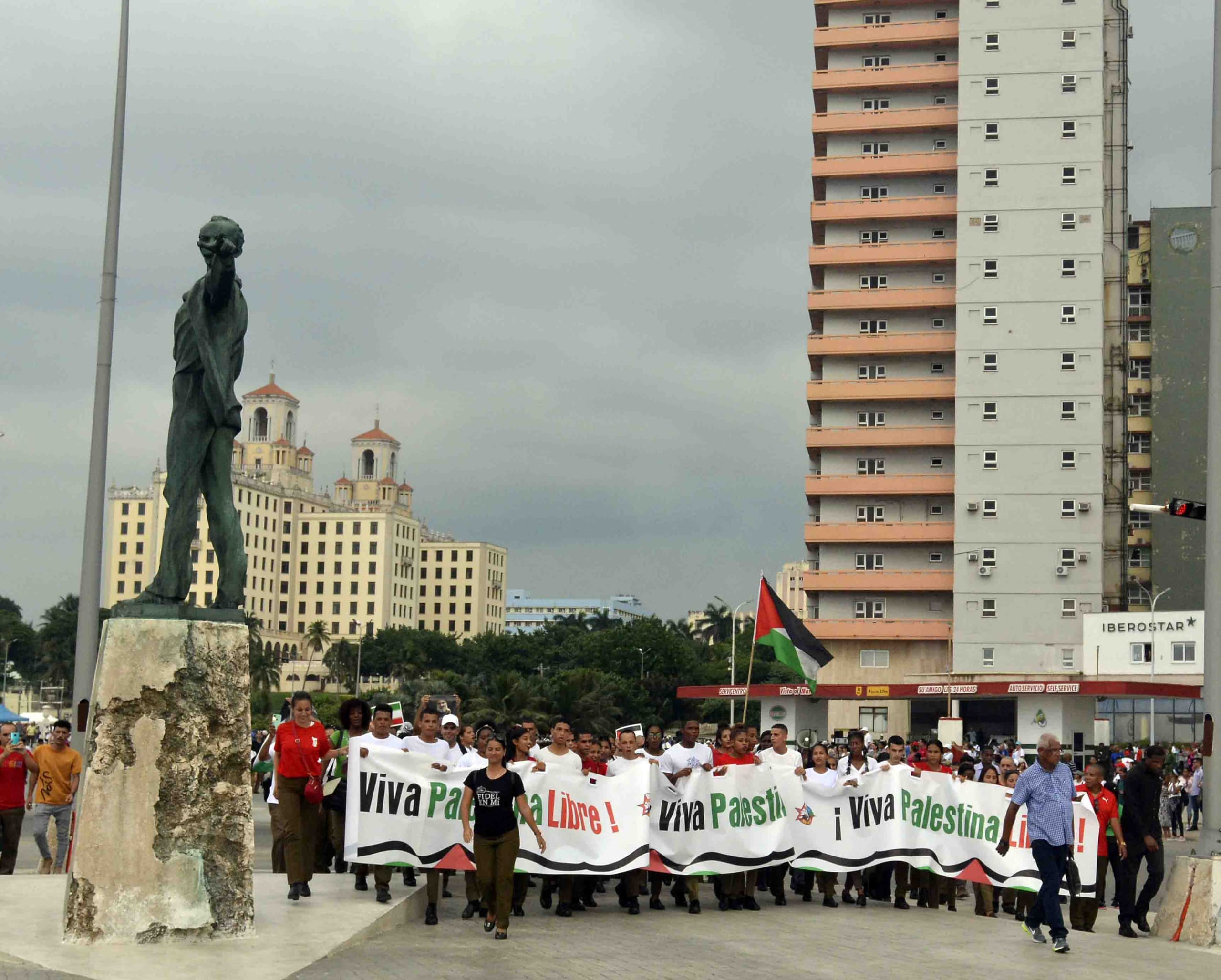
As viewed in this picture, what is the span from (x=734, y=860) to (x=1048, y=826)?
358 cm

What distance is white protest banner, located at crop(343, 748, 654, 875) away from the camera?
46.7 ft

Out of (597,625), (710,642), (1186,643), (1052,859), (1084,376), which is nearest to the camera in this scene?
(1052,859)

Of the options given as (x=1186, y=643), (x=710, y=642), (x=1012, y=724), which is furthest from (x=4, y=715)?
(x=710, y=642)

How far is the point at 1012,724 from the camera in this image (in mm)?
76375

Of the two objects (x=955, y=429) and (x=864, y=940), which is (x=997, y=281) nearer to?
(x=955, y=429)

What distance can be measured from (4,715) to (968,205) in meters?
53.0

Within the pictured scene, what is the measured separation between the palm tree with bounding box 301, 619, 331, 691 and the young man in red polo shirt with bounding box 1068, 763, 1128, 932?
159 metres

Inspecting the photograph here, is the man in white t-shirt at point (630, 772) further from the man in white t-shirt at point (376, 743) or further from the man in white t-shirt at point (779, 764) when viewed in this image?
the man in white t-shirt at point (376, 743)

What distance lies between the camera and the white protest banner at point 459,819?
14.2 metres

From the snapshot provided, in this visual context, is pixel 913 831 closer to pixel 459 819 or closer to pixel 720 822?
pixel 720 822

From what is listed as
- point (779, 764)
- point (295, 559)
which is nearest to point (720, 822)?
point (779, 764)

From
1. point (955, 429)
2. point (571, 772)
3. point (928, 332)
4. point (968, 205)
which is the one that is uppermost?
point (968, 205)

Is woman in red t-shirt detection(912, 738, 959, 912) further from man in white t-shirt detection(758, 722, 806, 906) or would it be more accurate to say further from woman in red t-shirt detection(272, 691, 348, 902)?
woman in red t-shirt detection(272, 691, 348, 902)

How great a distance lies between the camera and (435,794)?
1456cm
